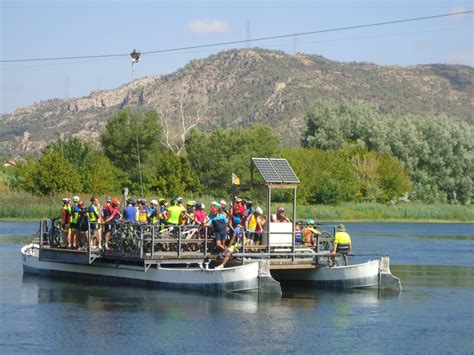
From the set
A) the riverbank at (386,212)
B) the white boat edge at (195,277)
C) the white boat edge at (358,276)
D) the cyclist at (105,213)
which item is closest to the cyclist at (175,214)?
the white boat edge at (195,277)

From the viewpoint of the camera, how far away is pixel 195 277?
3014 cm

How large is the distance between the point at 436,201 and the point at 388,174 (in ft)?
17.9

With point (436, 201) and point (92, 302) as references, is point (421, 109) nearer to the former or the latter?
point (436, 201)

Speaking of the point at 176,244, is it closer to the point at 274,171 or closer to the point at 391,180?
the point at 274,171

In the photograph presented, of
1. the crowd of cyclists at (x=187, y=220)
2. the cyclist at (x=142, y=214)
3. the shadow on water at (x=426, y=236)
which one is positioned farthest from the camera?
the shadow on water at (x=426, y=236)

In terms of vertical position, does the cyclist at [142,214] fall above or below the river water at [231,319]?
above

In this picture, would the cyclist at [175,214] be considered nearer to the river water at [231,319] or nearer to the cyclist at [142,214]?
the cyclist at [142,214]

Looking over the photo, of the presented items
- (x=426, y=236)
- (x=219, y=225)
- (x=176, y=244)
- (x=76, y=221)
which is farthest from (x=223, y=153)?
(x=219, y=225)

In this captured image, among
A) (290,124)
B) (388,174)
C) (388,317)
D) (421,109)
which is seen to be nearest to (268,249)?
(388,317)

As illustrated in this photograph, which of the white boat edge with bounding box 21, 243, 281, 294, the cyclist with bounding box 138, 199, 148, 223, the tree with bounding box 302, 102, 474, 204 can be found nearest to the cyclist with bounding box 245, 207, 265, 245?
the white boat edge with bounding box 21, 243, 281, 294

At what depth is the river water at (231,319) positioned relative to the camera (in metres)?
23.3

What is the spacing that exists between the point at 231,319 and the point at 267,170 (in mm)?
5932

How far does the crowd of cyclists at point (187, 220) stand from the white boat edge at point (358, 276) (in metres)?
1.07

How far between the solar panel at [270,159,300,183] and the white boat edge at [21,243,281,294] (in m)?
2.84
